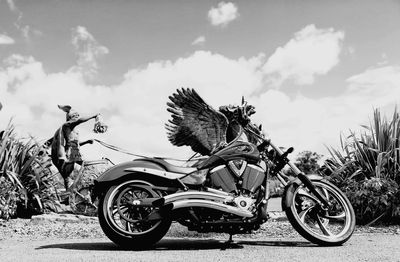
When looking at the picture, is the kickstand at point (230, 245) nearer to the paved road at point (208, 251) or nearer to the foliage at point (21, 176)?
the paved road at point (208, 251)

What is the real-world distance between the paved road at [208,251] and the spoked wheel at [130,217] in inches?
5.1

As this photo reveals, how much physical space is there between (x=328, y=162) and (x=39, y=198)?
529cm

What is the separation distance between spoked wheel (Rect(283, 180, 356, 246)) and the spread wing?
170cm

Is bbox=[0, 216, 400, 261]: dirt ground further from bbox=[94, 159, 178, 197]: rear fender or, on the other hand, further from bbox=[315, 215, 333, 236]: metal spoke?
bbox=[94, 159, 178, 197]: rear fender

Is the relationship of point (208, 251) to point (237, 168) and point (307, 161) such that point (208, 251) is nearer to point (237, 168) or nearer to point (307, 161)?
point (237, 168)

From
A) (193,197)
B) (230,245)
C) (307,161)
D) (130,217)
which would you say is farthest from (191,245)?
(307,161)

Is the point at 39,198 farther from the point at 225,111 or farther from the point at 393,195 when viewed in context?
the point at 393,195

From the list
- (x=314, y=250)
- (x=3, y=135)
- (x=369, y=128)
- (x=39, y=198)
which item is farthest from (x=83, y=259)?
(x=369, y=128)

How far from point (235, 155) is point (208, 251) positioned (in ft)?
3.42

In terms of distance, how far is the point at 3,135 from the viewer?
8.10m

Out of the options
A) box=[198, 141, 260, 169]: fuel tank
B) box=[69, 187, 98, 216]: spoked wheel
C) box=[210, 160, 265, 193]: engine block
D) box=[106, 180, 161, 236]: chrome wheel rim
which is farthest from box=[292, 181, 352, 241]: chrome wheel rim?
box=[69, 187, 98, 216]: spoked wheel

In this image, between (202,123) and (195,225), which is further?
(202,123)

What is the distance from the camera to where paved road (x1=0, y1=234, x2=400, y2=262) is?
3.99 meters

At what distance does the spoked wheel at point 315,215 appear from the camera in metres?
4.79
